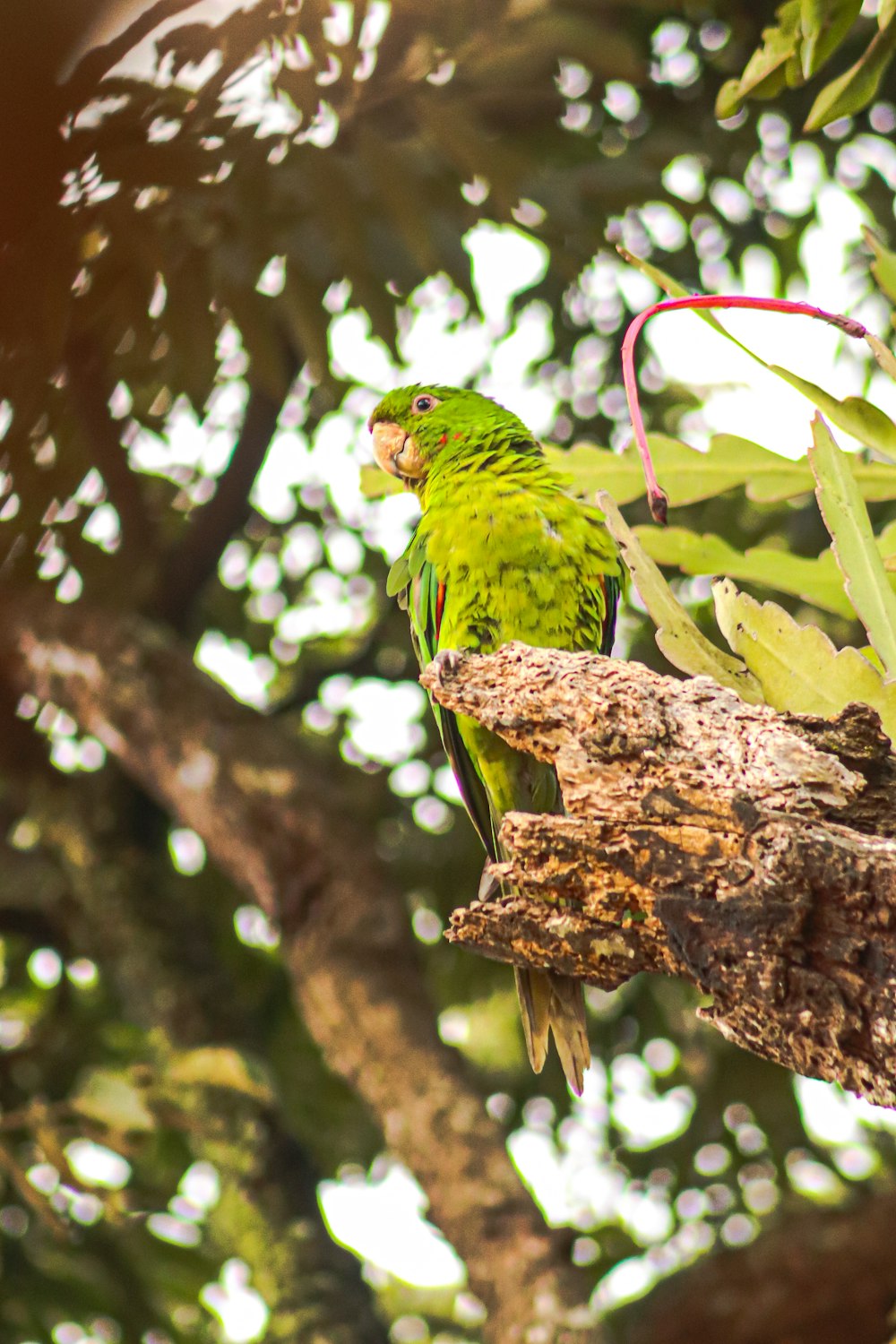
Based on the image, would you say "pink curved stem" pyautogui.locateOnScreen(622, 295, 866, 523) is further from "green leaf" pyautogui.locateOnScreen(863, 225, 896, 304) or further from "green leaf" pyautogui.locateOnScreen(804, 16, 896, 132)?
"green leaf" pyautogui.locateOnScreen(804, 16, 896, 132)

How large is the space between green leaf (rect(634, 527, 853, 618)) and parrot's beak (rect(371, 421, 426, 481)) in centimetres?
41

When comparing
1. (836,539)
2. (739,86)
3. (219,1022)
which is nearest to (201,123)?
(739,86)

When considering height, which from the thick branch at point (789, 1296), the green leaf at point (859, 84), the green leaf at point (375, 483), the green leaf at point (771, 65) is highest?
the green leaf at point (771, 65)

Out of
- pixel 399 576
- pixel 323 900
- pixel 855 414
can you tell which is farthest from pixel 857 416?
pixel 323 900

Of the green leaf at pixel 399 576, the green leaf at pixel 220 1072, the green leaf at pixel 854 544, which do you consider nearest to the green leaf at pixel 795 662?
the green leaf at pixel 854 544

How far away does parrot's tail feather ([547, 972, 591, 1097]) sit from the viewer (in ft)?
4.17

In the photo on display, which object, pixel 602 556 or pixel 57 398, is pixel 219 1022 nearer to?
pixel 57 398

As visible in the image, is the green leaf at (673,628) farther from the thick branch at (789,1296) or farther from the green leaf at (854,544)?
the thick branch at (789,1296)

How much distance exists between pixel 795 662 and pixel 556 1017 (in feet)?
1.92

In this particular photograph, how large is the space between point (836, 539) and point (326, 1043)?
6.75 feet

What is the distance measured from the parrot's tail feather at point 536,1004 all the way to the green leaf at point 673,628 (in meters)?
0.49

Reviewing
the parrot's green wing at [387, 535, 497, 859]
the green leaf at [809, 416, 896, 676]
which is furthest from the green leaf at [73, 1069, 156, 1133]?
the green leaf at [809, 416, 896, 676]

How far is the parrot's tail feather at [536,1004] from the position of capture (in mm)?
1300

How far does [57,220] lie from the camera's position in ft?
4.14
